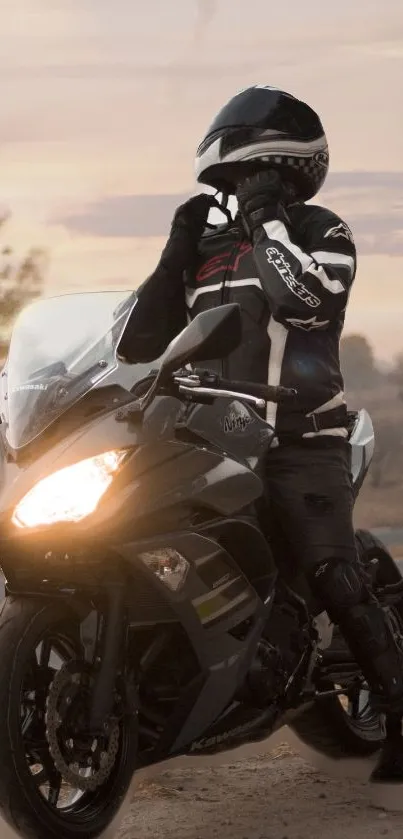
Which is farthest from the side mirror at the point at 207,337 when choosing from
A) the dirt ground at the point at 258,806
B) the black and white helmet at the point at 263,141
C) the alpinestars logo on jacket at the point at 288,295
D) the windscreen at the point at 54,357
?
the dirt ground at the point at 258,806

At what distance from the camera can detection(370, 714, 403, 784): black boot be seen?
19.4 feet

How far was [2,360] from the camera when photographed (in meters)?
4.89

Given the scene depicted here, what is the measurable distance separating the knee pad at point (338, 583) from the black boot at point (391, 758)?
759 millimetres

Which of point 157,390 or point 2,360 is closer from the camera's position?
point 157,390

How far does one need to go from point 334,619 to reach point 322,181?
1.52 metres

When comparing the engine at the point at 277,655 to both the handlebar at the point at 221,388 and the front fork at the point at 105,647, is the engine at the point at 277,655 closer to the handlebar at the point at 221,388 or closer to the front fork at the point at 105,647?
the front fork at the point at 105,647

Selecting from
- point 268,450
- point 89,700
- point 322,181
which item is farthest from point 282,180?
point 89,700

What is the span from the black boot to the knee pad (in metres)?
0.76

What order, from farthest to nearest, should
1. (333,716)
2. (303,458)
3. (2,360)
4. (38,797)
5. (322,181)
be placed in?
(333,716)
(322,181)
(303,458)
(2,360)
(38,797)

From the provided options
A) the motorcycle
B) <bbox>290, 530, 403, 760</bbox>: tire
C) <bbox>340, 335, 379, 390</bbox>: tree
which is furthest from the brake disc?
<bbox>340, 335, 379, 390</bbox>: tree

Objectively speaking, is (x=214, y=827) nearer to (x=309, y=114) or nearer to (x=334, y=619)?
(x=334, y=619)

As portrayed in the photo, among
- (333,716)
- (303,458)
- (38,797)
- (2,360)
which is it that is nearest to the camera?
(38,797)

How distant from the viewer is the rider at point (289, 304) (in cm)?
518

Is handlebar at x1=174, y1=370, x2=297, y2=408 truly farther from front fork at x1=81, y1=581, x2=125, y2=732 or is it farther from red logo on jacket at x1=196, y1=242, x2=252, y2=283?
red logo on jacket at x1=196, y1=242, x2=252, y2=283
